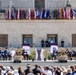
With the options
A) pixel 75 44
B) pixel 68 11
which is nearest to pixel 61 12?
pixel 68 11

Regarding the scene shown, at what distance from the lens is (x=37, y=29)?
48.7 metres

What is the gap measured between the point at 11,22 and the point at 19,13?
1.97m

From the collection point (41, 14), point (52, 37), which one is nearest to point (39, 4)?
point (41, 14)

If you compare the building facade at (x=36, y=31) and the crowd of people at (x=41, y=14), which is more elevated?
the crowd of people at (x=41, y=14)

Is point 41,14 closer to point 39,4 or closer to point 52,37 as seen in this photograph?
point 52,37

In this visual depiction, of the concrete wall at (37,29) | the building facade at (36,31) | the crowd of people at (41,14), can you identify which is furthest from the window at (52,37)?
the crowd of people at (41,14)

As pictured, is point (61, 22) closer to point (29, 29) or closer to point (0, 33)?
point (29, 29)

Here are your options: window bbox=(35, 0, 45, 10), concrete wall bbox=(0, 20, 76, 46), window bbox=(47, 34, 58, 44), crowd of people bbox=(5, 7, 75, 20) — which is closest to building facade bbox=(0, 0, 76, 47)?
concrete wall bbox=(0, 20, 76, 46)

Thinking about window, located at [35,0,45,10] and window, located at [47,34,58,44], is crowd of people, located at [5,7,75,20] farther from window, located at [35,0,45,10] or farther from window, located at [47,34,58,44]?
window, located at [35,0,45,10]

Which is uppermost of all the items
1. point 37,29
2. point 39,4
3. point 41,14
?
point 39,4

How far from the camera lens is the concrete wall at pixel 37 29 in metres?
48.5

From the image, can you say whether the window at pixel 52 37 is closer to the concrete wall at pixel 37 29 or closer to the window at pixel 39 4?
the concrete wall at pixel 37 29

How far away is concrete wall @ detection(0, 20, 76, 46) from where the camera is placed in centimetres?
4850

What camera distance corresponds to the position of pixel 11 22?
48750 millimetres
